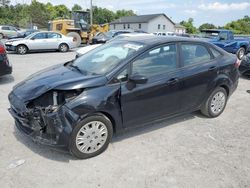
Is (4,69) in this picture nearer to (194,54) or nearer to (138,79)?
(138,79)

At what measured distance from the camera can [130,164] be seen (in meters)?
3.50

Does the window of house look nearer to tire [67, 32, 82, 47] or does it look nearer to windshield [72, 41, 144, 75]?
tire [67, 32, 82, 47]

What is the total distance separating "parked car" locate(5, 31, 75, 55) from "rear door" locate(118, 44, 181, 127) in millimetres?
12596

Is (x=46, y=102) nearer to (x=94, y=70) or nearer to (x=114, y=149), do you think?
(x=94, y=70)

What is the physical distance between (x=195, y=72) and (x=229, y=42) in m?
10.5

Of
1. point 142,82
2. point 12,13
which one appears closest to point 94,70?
point 142,82

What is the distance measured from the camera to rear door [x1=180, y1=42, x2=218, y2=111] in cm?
444

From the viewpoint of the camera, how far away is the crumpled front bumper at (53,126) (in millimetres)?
3318

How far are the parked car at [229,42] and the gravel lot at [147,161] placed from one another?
33.0 ft

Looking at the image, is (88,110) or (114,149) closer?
(88,110)

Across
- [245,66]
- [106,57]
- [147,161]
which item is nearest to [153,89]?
[106,57]

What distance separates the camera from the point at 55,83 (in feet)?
11.7

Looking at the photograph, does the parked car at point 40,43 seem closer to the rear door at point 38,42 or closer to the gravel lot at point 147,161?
the rear door at point 38,42

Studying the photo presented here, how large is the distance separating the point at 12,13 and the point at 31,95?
6542 centimetres
